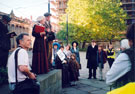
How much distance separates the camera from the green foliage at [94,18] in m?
34.9

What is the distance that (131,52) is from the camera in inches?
79.7

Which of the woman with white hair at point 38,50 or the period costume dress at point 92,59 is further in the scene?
the period costume dress at point 92,59

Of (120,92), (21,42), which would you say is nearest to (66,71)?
(21,42)

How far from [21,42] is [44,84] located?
5.14 feet

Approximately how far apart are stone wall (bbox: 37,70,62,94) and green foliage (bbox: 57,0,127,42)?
3002cm

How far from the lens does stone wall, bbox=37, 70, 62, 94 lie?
13.6 feet

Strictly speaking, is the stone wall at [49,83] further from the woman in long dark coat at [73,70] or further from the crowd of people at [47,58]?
the woman in long dark coat at [73,70]

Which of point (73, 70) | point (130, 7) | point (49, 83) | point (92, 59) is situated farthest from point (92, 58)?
point (130, 7)

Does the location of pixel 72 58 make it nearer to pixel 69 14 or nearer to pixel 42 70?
pixel 42 70

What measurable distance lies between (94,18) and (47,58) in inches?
1233

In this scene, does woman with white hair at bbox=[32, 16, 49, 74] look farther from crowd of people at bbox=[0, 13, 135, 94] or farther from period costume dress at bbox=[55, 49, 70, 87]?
period costume dress at bbox=[55, 49, 70, 87]

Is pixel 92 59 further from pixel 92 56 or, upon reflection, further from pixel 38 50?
pixel 38 50

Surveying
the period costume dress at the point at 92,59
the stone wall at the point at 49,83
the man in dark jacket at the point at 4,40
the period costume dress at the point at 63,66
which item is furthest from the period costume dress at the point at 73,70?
the man in dark jacket at the point at 4,40

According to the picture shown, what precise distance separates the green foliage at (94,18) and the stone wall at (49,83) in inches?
1182
